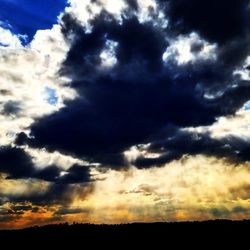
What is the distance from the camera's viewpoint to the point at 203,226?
81.6m

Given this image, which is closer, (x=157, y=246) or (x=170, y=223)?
(x=157, y=246)

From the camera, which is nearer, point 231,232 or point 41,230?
point 231,232

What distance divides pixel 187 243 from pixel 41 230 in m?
25.5

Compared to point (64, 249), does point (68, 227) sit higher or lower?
higher

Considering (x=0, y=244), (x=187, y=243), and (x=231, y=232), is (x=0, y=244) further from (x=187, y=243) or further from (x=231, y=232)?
(x=231, y=232)

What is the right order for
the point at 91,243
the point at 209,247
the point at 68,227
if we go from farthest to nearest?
the point at 68,227 < the point at 91,243 < the point at 209,247

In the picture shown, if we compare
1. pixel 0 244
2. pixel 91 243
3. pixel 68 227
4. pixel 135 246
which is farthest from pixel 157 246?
pixel 0 244

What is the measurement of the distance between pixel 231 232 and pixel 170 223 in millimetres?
11808

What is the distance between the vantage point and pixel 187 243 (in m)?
73.8

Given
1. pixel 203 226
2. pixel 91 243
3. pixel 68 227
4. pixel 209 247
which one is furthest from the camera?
pixel 68 227

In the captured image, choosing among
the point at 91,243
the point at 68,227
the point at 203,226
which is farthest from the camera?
the point at 68,227

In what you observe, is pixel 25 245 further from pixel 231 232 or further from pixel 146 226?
pixel 231 232

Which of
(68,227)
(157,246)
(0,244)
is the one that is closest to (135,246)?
(157,246)

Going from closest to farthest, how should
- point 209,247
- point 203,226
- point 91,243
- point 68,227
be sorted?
point 209,247 → point 91,243 → point 203,226 → point 68,227
